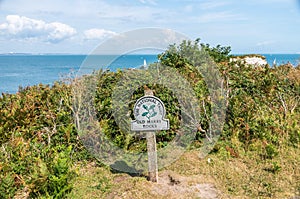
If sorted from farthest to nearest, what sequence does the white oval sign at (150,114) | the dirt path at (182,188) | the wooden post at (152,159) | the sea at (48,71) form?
the sea at (48,71) < the wooden post at (152,159) < the white oval sign at (150,114) < the dirt path at (182,188)

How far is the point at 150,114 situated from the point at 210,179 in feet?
4.60

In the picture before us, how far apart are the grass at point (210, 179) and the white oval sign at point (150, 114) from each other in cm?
87

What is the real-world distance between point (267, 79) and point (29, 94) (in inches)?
213

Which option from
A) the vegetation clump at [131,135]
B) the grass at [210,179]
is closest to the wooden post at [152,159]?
the grass at [210,179]

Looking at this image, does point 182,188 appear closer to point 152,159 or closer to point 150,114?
point 152,159

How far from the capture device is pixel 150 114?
13.9 ft

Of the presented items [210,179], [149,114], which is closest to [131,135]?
[149,114]

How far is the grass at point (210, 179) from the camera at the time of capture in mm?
4172

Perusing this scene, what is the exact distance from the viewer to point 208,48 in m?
7.97

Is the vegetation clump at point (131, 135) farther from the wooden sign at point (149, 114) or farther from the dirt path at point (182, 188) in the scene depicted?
the wooden sign at point (149, 114)

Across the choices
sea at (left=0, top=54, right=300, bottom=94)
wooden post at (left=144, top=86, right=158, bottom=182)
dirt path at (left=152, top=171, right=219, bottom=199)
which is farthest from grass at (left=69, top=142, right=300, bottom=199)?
sea at (left=0, top=54, right=300, bottom=94)

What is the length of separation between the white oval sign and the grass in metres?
0.87

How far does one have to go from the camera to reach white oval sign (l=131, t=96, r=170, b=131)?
4219 millimetres

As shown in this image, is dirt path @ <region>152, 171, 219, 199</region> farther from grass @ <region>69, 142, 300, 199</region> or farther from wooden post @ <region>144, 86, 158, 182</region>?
wooden post @ <region>144, 86, 158, 182</region>
